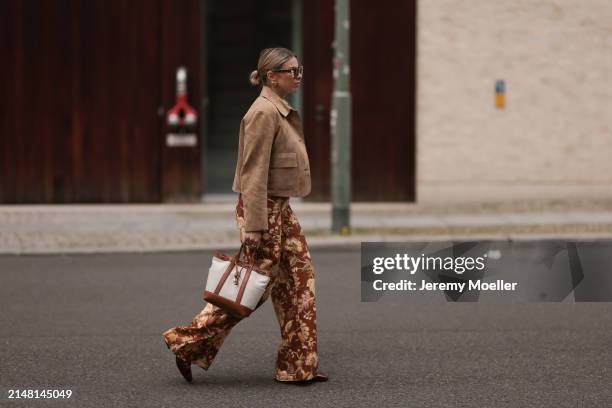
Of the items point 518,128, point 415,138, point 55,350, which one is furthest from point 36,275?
point 518,128

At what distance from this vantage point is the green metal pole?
1285cm

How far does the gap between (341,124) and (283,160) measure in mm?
6863

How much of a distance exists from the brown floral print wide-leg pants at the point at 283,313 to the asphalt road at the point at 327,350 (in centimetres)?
17

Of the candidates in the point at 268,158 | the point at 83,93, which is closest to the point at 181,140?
the point at 83,93

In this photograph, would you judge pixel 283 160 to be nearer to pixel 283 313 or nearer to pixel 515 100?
pixel 283 313

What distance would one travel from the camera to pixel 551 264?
11.6 meters

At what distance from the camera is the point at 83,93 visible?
1611cm

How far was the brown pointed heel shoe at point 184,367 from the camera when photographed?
6250 mm

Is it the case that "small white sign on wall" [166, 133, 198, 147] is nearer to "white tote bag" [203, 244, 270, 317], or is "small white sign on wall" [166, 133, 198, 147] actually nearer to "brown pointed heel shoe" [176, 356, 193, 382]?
"brown pointed heel shoe" [176, 356, 193, 382]

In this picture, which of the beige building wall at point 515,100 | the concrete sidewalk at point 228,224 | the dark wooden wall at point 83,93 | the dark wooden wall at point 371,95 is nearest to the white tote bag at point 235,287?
the concrete sidewalk at point 228,224

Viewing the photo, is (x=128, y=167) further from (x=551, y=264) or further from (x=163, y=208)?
(x=551, y=264)

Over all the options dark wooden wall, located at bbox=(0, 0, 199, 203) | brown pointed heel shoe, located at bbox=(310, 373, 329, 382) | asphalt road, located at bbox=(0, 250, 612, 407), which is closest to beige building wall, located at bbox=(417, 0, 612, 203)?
dark wooden wall, located at bbox=(0, 0, 199, 203)

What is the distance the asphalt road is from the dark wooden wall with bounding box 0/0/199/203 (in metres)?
6.01

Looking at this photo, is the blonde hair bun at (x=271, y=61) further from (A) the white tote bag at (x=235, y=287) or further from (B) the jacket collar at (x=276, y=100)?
(A) the white tote bag at (x=235, y=287)
